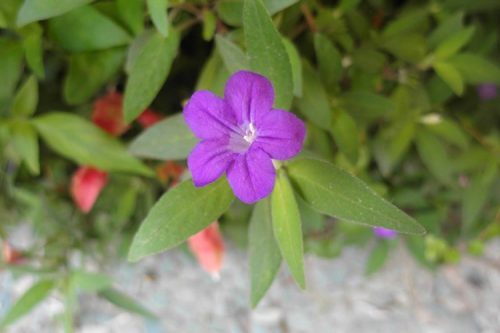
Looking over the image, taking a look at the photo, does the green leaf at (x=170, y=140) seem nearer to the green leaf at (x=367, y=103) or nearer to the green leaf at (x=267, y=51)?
the green leaf at (x=267, y=51)

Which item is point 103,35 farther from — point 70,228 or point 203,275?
point 203,275

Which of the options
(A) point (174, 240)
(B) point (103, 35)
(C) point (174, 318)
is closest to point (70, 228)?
(C) point (174, 318)

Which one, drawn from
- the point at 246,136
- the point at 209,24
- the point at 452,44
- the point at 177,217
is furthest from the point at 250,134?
the point at 452,44

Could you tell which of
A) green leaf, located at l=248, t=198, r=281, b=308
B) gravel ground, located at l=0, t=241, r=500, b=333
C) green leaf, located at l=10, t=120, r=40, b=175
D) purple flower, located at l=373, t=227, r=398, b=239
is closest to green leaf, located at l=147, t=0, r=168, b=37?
green leaf, located at l=248, t=198, r=281, b=308

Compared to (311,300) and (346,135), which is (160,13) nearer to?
(346,135)

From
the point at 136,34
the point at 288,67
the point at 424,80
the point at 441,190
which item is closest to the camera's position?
the point at 288,67

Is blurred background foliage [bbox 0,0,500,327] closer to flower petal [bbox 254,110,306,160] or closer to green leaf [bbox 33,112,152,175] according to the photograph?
green leaf [bbox 33,112,152,175]
